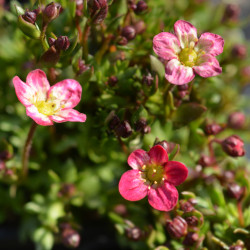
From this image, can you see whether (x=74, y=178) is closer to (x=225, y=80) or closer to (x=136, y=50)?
(x=136, y=50)

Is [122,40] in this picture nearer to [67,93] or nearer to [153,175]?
[67,93]

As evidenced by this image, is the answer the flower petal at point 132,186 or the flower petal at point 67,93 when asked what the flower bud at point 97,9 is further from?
the flower petal at point 132,186

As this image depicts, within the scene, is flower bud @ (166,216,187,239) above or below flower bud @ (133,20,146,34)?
below

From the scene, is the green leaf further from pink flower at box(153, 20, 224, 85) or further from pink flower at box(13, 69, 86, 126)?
pink flower at box(13, 69, 86, 126)

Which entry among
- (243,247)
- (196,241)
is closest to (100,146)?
(196,241)

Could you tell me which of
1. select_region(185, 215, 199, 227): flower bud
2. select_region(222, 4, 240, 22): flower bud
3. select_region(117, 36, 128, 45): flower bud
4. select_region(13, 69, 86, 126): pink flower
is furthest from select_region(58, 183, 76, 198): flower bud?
select_region(222, 4, 240, 22): flower bud

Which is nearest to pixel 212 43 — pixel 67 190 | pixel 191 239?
pixel 191 239
